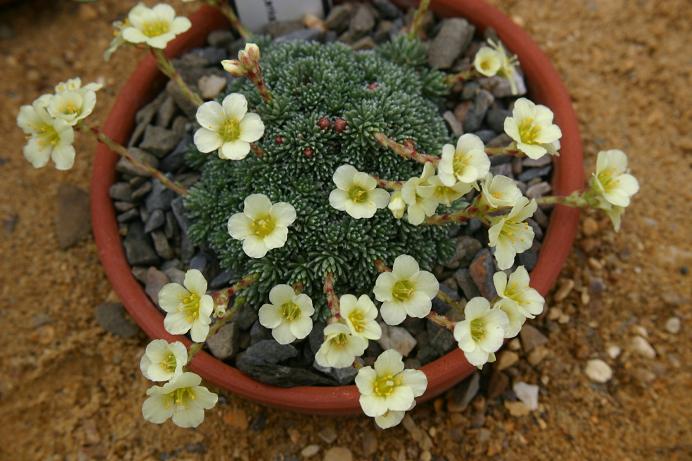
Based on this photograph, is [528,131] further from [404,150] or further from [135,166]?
[135,166]

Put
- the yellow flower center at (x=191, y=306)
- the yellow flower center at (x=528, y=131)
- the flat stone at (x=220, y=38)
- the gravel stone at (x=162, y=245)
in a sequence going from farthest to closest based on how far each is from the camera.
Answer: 1. the flat stone at (x=220, y=38)
2. the gravel stone at (x=162, y=245)
3. the yellow flower center at (x=528, y=131)
4. the yellow flower center at (x=191, y=306)

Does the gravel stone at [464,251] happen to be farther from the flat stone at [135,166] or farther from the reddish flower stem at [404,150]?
the flat stone at [135,166]

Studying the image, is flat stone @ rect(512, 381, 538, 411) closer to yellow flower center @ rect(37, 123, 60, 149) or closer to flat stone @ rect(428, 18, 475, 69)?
flat stone @ rect(428, 18, 475, 69)

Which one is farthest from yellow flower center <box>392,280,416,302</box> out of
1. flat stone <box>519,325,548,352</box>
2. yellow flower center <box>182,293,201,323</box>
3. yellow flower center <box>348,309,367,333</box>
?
flat stone <box>519,325,548,352</box>

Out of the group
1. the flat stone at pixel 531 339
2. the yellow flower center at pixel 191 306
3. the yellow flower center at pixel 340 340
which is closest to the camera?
the yellow flower center at pixel 340 340

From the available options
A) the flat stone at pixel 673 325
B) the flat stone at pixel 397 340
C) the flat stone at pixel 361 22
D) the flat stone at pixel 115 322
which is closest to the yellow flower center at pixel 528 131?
the flat stone at pixel 397 340

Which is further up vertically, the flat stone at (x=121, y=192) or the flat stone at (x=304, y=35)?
the flat stone at (x=304, y=35)
